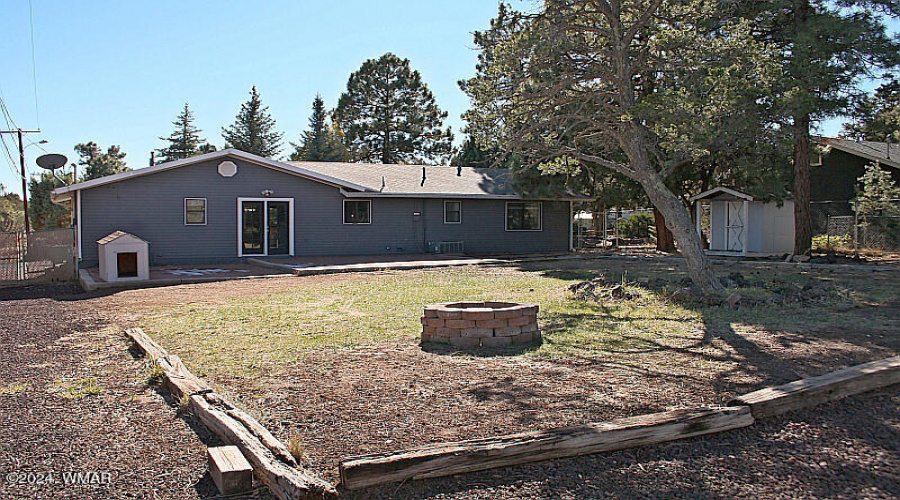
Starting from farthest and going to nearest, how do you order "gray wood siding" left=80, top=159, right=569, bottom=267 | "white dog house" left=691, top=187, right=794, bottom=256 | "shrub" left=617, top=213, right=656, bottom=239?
"shrub" left=617, top=213, right=656, bottom=239
"white dog house" left=691, top=187, right=794, bottom=256
"gray wood siding" left=80, top=159, right=569, bottom=267

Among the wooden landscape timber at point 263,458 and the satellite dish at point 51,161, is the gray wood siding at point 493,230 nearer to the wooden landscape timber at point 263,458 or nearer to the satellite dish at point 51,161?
the satellite dish at point 51,161

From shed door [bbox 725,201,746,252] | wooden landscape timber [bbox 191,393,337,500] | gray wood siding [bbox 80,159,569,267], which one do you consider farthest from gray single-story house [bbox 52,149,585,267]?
wooden landscape timber [bbox 191,393,337,500]

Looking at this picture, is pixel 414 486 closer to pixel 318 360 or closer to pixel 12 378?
pixel 318 360

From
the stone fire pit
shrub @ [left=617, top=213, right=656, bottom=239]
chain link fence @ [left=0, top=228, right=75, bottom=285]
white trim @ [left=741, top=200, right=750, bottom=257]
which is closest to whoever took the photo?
the stone fire pit

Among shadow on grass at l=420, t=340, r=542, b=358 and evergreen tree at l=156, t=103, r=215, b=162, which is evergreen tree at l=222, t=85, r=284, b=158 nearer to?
evergreen tree at l=156, t=103, r=215, b=162

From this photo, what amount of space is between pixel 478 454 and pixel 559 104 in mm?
8714

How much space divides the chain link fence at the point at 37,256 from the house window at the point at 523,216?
13521mm

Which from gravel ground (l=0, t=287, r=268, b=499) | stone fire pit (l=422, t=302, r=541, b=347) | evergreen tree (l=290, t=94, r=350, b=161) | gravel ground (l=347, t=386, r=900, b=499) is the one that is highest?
evergreen tree (l=290, t=94, r=350, b=161)

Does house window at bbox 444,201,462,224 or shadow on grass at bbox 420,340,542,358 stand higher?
house window at bbox 444,201,462,224

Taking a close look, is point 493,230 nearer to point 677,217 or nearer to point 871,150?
point 677,217

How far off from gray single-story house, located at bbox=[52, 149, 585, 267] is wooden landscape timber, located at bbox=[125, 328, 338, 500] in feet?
43.1

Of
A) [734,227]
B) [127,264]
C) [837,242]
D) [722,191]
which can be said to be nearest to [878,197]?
[837,242]

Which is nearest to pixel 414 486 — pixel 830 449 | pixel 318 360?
A: pixel 830 449

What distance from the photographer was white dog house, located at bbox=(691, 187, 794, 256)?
2278 cm
